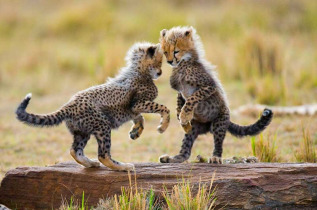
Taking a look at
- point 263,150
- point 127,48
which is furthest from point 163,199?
point 127,48

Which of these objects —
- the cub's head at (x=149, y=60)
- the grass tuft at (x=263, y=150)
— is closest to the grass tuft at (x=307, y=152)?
the grass tuft at (x=263, y=150)

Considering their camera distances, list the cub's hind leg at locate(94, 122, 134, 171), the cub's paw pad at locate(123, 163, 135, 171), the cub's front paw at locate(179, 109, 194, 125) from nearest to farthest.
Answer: the cub's hind leg at locate(94, 122, 134, 171) → the cub's paw pad at locate(123, 163, 135, 171) → the cub's front paw at locate(179, 109, 194, 125)

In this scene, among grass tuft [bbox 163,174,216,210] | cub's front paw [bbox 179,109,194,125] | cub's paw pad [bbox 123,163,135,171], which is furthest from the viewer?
cub's front paw [bbox 179,109,194,125]

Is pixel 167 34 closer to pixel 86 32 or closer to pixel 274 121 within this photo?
pixel 274 121

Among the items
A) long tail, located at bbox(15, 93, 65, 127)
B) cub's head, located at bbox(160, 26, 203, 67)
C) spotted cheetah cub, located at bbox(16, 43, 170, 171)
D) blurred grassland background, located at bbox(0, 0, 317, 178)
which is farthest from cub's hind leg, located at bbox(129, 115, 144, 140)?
blurred grassland background, located at bbox(0, 0, 317, 178)

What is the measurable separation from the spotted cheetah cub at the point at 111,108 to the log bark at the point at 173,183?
0.19m

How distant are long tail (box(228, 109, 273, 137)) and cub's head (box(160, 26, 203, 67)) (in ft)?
2.88

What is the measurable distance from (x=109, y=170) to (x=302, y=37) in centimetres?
1306

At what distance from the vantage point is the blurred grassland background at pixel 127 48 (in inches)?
362

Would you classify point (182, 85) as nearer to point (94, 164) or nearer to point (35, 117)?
point (94, 164)

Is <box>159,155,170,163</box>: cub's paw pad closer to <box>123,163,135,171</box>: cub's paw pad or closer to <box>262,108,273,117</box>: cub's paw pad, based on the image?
<box>123,163,135,171</box>: cub's paw pad

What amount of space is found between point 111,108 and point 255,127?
1549 mm

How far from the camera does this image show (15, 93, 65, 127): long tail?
17.7 feet

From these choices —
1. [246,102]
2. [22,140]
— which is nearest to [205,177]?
[22,140]
